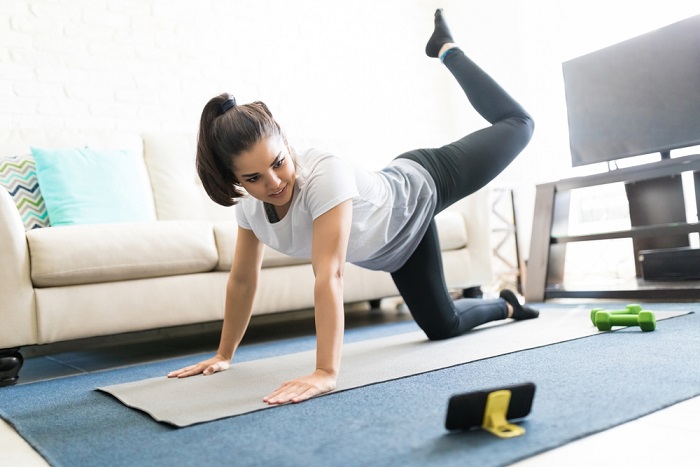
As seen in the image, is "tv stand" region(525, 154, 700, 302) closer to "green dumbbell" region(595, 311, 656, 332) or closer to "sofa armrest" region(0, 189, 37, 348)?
"green dumbbell" region(595, 311, 656, 332)

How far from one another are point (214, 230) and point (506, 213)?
2468 mm

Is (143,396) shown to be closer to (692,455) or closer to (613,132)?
(692,455)

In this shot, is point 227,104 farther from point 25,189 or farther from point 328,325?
point 25,189

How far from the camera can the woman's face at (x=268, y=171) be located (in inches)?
54.2

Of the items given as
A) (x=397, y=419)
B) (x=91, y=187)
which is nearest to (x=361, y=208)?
(x=397, y=419)

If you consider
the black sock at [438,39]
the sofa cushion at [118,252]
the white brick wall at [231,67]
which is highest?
the white brick wall at [231,67]

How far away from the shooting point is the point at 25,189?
2.58 m

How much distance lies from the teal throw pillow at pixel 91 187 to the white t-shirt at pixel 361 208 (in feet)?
3.77

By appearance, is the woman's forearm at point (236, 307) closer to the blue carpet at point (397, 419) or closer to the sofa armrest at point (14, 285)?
the blue carpet at point (397, 419)

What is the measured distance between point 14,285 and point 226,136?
103 cm

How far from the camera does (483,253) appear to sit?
119 inches

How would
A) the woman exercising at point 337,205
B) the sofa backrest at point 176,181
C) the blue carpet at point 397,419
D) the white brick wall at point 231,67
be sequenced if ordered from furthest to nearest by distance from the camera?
1. the white brick wall at point 231,67
2. the sofa backrest at point 176,181
3. the woman exercising at point 337,205
4. the blue carpet at point 397,419

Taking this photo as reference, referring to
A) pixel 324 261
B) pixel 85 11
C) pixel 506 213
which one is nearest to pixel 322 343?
pixel 324 261

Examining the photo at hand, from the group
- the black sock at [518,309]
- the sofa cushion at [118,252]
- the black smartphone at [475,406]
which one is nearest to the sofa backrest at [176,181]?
the sofa cushion at [118,252]
